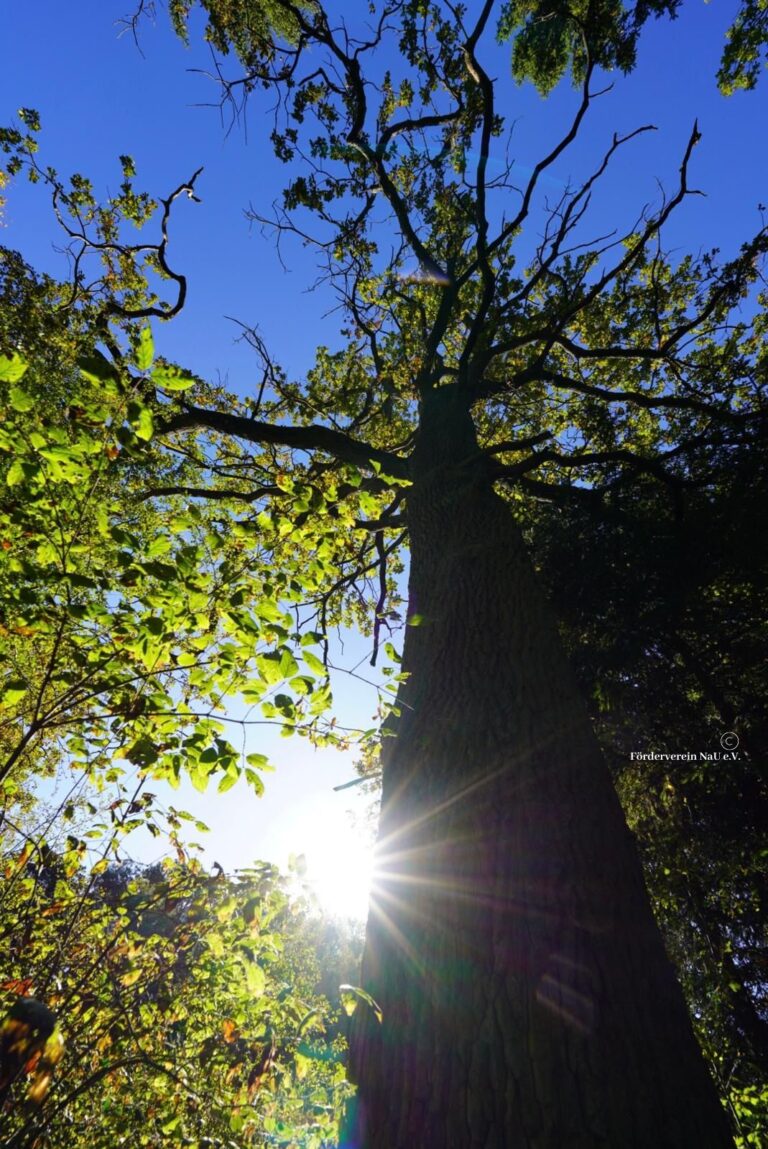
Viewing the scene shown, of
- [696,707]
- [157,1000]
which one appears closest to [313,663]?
[157,1000]

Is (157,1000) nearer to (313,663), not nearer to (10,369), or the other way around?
(313,663)

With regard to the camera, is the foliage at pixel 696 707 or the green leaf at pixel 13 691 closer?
the green leaf at pixel 13 691

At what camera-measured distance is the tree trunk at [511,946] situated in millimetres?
1396

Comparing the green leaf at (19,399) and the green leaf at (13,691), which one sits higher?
the green leaf at (19,399)

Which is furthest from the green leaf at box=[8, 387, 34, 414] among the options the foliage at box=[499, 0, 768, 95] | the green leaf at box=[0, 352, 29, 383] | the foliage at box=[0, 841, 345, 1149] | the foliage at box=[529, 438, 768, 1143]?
the foliage at box=[499, 0, 768, 95]

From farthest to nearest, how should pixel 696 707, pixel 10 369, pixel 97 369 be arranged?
pixel 696 707, pixel 97 369, pixel 10 369

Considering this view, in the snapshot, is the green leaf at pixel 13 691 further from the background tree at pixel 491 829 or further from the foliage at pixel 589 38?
the foliage at pixel 589 38

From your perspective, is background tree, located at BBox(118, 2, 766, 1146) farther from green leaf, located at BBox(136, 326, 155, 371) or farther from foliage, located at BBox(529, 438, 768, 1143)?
green leaf, located at BBox(136, 326, 155, 371)

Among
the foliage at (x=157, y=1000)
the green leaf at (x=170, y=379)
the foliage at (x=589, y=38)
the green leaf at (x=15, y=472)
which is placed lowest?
the foliage at (x=157, y=1000)

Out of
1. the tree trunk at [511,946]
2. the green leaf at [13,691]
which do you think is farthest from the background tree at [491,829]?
the green leaf at [13,691]

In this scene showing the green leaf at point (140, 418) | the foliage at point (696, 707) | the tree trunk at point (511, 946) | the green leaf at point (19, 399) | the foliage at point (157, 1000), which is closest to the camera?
the tree trunk at point (511, 946)

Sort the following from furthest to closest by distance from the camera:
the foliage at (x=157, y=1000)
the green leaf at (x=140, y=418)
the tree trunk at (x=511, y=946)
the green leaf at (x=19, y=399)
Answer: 1. the foliage at (x=157, y=1000)
2. the green leaf at (x=140, y=418)
3. the green leaf at (x=19, y=399)
4. the tree trunk at (x=511, y=946)

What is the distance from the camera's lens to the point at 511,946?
169 cm

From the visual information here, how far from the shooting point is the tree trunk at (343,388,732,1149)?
4.58ft
